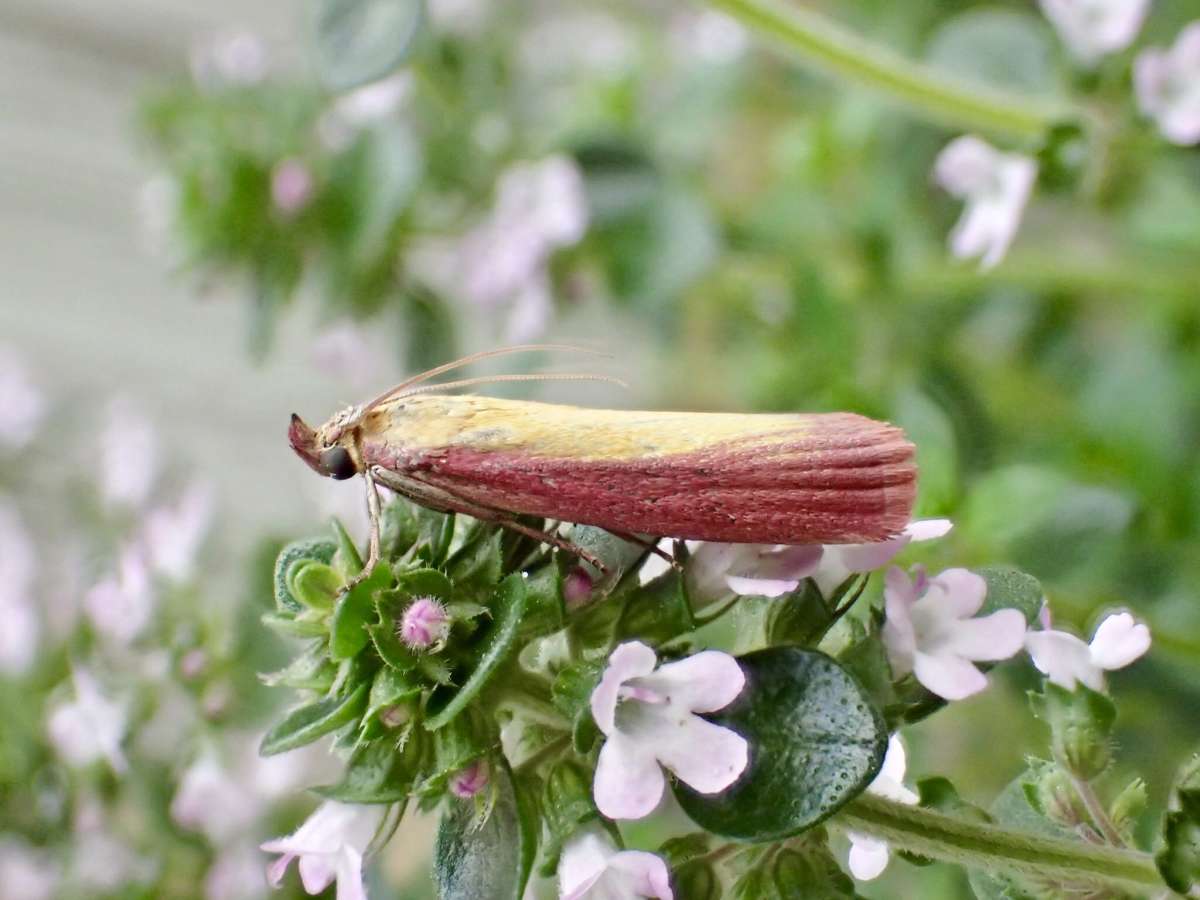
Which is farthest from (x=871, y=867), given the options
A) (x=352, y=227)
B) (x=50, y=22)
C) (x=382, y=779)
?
(x=50, y=22)

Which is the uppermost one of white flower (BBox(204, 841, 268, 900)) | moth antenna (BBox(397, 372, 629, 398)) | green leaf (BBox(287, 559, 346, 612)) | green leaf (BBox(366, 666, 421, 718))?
moth antenna (BBox(397, 372, 629, 398))

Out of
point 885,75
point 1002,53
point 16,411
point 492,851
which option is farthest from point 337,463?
point 16,411

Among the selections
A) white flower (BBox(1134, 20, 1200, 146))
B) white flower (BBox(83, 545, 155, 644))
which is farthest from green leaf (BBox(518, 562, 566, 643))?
white flower (BBox(1134, 20, 1200, 146))

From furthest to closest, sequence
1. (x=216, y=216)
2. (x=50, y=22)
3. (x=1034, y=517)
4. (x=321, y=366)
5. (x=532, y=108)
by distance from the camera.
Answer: (x=50, y=22) → (x=532, y=108) → (x=321, y=366) → (x=216, y=216) → (x=1034, y=517)

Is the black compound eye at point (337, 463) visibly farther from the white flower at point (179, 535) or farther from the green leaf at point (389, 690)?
the white flower at point (179, 535)

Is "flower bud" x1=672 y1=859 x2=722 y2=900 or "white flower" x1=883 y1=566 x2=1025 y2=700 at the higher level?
"white flower" x1=883 y1=566 x2=1025 y2=700

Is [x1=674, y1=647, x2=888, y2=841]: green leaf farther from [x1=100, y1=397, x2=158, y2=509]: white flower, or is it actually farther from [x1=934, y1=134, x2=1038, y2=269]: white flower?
[x1=100, y1=397, x2=158, y2=509]: white flower

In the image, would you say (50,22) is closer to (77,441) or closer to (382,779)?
(77,441)
